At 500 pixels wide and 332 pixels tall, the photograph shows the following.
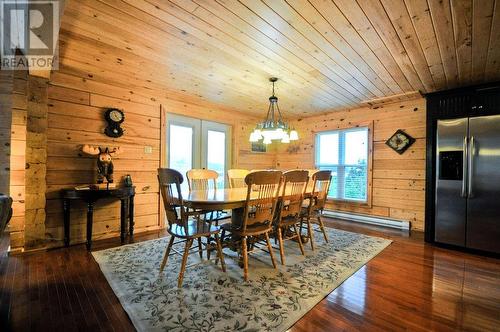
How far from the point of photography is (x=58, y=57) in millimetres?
2637

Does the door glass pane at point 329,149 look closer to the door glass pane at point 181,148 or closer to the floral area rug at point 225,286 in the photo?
the floral area rug at point 225,286

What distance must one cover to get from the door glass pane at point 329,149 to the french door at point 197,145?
207cm

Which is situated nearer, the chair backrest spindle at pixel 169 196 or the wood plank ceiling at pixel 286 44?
the wood plank ceiling at pixel 286 44

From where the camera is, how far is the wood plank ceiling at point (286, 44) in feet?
5.90

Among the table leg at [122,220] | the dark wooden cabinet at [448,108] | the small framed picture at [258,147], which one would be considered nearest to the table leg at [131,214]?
the table leg at [122,220]

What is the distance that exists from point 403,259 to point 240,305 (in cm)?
212

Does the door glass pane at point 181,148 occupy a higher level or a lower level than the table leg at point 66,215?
higher

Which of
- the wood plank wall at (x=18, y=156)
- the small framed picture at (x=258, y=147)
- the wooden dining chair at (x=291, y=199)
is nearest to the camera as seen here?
the wooden dining chair at (x=291, y=199)

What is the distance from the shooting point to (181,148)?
4297 mm

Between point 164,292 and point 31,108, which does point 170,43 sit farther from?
point 164,292

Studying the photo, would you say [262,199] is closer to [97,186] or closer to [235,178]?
[235,178]

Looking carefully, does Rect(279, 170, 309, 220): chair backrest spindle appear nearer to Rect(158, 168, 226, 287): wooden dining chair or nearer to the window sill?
Rect(158, 168, 226, 287): wooden dining chair

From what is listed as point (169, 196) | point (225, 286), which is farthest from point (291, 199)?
point (169, 196)

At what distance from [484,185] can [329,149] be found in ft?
8.50
